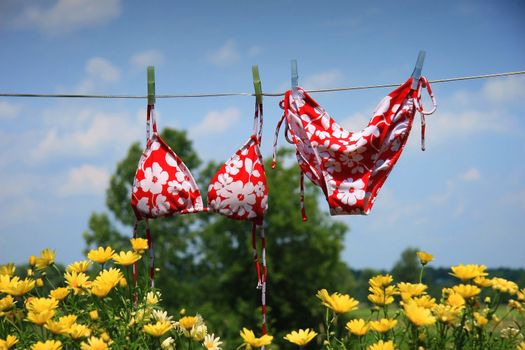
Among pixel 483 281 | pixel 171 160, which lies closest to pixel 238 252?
pixel 171 160

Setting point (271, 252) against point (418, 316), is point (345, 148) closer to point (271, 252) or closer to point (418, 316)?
point (418, 316)

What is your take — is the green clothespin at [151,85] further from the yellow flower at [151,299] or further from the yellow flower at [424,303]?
the yellow flower at [424,303]

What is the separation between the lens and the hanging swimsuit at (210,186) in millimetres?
3211

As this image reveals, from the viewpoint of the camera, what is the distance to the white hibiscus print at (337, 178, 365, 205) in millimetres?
3199

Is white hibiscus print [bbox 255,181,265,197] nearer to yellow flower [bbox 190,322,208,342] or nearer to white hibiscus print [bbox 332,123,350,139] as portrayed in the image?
white hibiscus print [bbox 332,123,350,139]

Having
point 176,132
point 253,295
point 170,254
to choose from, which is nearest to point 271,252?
point 253,295

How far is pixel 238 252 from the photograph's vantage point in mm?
14453

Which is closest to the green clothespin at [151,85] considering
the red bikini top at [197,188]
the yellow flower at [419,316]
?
the red bikini top at [197,188]

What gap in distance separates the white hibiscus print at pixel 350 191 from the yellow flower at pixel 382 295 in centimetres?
103

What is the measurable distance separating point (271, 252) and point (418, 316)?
40.3 feet

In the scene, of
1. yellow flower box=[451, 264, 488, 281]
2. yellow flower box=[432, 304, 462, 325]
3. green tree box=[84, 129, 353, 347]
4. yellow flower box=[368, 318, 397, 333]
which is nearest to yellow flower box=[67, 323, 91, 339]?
yellow flower box=[368, 318, 397, 333]

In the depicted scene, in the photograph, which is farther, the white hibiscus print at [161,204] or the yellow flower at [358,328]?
the white hibiscus print at [161,204]

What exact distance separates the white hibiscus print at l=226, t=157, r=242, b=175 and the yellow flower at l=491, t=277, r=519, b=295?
4.89 feet

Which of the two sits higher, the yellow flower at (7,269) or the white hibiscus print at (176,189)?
the white hibiscus print at (176,189)
